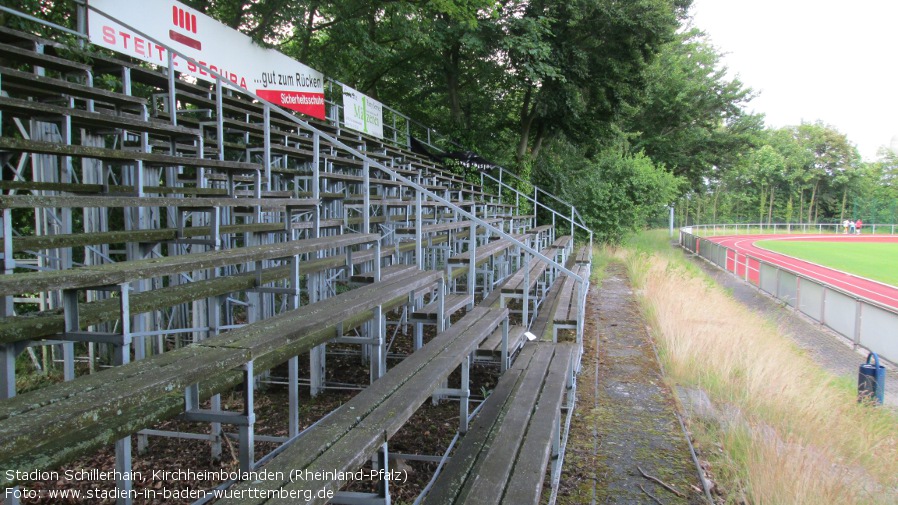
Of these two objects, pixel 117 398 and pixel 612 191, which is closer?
pixel 117 398

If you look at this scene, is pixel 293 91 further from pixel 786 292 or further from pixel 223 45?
pixel 786 292

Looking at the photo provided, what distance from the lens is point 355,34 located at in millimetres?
13250

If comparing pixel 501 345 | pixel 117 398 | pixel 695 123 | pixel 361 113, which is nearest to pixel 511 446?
pixel 117 398

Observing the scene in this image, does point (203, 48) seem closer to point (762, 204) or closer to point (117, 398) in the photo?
point (117, 398)

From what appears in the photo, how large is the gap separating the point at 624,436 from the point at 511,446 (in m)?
2.07

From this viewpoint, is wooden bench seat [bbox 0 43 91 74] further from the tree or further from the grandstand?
the tree

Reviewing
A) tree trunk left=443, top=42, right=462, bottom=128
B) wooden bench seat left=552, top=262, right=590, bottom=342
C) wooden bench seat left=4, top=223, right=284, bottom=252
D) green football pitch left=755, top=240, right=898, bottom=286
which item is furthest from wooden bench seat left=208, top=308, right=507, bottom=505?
green football pitch left=755, top=240, right=898, bottom=286

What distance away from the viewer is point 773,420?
5188mm

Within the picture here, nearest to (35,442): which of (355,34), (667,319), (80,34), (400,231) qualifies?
(400,231)

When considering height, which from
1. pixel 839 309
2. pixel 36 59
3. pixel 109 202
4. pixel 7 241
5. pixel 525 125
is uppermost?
pixel 525 125

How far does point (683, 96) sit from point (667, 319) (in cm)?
2497

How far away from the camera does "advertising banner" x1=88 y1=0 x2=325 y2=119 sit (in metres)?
6.26

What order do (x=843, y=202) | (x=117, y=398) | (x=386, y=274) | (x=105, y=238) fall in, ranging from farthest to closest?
(x=843, y=202)
(x=386, y=274)
(x=105, y=238)
(x=117, y=398)

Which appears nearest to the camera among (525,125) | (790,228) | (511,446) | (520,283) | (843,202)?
(511,446)
